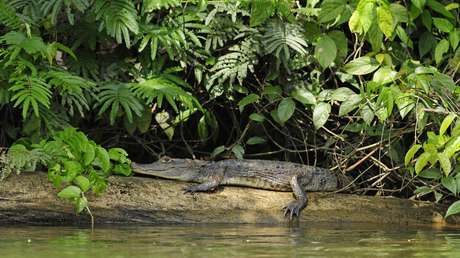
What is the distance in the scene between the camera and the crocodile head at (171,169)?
7.21 metres

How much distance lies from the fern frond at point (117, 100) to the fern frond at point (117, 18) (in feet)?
1.22

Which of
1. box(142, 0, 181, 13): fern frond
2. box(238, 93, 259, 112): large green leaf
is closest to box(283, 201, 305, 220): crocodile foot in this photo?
box(238, 93, 259, 112): large green leaf

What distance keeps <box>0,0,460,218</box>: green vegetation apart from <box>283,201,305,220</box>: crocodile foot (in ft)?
2.19

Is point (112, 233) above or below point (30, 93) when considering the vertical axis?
below

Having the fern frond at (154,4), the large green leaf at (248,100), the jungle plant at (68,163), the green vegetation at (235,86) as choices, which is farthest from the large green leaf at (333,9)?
the jungle plant at (68,163)

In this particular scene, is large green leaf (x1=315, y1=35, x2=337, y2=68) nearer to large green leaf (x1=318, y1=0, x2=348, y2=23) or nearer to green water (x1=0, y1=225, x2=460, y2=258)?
large green leaf (x1=318, y1=0, x2=348, y2=23)

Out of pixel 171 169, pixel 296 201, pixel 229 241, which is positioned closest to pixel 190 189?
pixel 171 169

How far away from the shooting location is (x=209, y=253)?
16.6 feet

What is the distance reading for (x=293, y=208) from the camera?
6.96 meters

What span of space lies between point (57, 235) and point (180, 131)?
2383mm

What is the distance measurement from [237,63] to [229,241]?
2.30 m

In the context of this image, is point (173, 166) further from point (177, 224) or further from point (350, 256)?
point (350, 256)

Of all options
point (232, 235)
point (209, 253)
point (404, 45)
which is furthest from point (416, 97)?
point (209, 253)

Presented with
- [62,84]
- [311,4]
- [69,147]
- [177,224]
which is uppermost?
[311,4]
